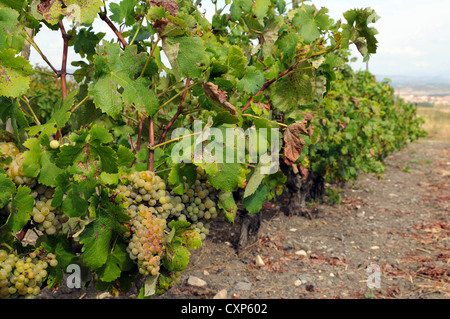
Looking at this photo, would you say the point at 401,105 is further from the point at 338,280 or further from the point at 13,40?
the point at 13,40

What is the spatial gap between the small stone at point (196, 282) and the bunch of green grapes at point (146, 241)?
220 cm

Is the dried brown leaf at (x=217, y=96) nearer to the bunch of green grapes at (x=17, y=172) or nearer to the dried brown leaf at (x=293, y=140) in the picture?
the dried brown leaf at (x=293, y=140)

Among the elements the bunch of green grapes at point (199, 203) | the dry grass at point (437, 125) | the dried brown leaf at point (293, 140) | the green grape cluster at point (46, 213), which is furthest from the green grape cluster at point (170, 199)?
the dry grass at point (437, 125)

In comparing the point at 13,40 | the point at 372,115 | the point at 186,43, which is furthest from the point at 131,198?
the point at 372,115

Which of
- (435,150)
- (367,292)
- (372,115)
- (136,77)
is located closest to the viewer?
(136,77)

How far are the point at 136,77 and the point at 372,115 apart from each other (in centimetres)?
540

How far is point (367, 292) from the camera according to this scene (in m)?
3.65

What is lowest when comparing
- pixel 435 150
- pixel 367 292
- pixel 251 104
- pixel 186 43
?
pixel 367 292

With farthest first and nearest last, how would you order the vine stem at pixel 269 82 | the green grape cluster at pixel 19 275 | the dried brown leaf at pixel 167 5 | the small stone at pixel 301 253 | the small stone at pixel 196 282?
the small stone at pixel 301 253 → the small stone at pixel 196 282 → the vine stem at pixel 269 82 → the dried brown leaf at pixel 167 5 → the green grape cluster at pixel 19 275

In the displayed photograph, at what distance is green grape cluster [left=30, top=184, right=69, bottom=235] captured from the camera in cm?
141

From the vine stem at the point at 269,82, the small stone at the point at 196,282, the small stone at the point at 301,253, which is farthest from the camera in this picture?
the small stone at the point at 301,253

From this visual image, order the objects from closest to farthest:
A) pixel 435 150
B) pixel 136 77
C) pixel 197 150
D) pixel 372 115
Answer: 1. pixel 197 150
2. pixel 136 77
3. pixel 372 115
4. pixel 435 150

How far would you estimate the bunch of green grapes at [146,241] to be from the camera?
143 centimetres

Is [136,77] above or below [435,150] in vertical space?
above
